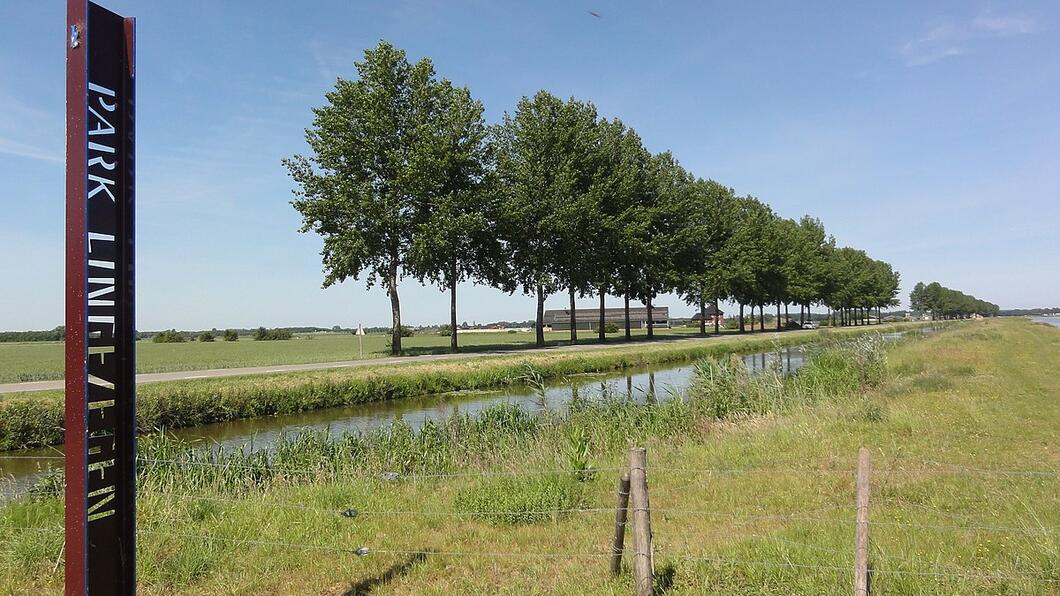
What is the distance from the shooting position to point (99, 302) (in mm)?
3529

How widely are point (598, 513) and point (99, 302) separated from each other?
5569 mm

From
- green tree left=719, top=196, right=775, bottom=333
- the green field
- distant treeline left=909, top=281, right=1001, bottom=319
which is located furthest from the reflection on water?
distant treeline left=909, top=281, right=1001, bottom=319

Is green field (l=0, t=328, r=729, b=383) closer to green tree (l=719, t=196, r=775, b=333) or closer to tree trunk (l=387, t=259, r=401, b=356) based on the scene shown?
tree trunk (l=387, t=259, r=401, b=356)

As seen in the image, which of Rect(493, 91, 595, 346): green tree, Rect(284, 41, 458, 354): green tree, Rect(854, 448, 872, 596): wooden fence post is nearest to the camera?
Rect(854, 448, 872, 596): wooden fence post

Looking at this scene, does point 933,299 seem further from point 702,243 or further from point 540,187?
point 540,187

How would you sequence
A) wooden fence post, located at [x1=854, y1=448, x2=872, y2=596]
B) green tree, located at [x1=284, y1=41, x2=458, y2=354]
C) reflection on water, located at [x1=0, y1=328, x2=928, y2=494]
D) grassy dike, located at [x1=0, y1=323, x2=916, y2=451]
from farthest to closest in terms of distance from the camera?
green tree, located at [x1=284, y1=41, x2=458, y2=354] < grassy dike, located at [x1=0, y1=323, x2=916, y2=451] < reflection on water, located at [x1=0, y1=328, x2=928, y2=494] < wooden fence post, located at [x1=854, y1=448, x2=872, y2=596]

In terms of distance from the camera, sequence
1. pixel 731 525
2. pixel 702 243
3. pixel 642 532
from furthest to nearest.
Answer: pixel 702 243 < pixel 731 525 < pixel 642 532

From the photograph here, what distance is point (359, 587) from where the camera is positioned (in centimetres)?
544

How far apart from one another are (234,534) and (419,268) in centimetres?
3002

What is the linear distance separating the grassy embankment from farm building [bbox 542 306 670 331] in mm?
103890

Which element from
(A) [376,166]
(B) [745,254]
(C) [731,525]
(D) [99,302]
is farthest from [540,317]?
(D) [99,302]

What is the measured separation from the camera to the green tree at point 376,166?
1330 inches

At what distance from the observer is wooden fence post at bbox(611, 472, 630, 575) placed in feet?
16.6

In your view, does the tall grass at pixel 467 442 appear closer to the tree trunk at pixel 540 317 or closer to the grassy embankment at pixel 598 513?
the grassy embankment at pixel 598 513
